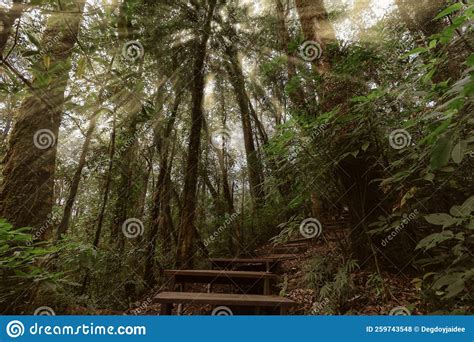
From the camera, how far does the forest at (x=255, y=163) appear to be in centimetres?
200

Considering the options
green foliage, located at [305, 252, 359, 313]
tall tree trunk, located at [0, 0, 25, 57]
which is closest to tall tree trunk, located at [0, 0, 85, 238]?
tall tree trunk, located at [0, 0, 25, 57]

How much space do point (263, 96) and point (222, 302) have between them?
961cm

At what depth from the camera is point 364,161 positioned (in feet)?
10.5

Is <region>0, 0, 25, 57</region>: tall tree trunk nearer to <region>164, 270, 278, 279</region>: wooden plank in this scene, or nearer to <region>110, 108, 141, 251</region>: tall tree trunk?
<region>164, 270, 278, 279</region>: wooden plank

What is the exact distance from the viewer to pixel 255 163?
7.86 m

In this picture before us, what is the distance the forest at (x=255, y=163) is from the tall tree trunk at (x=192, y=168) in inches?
1.0

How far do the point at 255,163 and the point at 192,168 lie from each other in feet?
10.4

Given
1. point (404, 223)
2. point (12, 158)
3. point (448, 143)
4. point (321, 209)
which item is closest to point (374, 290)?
point (404, 223)

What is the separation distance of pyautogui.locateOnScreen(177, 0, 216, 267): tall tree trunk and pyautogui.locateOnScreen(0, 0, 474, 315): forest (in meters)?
0.02

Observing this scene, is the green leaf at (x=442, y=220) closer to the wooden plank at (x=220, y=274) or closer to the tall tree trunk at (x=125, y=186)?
the wooden plank at (x=220, y=274)

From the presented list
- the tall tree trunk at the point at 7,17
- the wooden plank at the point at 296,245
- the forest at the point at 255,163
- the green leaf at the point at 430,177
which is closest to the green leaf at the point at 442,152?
the forest at the point at 255,163

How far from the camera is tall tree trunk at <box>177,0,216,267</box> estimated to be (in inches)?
182

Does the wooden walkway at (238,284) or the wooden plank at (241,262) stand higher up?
the wooden plank at (241,262)
